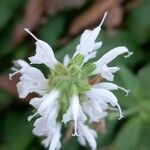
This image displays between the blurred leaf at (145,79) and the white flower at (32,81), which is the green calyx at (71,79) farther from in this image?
the blurred leaf at (145,79)

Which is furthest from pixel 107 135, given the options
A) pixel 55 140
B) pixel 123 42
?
pixel 55 140

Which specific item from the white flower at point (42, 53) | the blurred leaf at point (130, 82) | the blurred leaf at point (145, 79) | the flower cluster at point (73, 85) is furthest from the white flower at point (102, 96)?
the blurred leaf at point (145, 79)

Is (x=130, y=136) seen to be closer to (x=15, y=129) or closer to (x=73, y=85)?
(x=15, y=129)

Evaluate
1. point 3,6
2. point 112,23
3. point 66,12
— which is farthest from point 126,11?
point 3,6

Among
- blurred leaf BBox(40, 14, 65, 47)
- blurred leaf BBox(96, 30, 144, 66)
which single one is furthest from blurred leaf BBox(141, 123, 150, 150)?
blurred leaf BBox(40, 14, 65, 47)

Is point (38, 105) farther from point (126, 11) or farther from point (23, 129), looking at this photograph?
point (126, 11)
